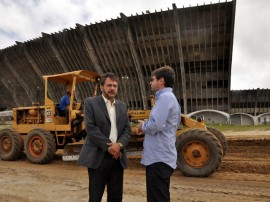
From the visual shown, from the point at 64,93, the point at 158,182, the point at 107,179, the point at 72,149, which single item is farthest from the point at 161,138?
the point at 64,93

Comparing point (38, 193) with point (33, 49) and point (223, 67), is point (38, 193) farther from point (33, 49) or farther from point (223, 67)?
point (33, 49)

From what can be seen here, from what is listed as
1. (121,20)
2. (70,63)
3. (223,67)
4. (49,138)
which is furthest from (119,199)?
(70,63)

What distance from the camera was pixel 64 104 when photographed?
923 cm

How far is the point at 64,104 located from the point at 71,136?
99cm

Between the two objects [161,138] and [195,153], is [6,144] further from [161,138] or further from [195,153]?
[161,138]

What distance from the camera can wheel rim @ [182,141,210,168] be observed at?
7141 mm

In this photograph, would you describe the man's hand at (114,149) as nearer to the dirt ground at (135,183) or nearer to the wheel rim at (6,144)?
the dirt ground at (135,183)

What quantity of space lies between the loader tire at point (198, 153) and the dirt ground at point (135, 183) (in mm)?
222

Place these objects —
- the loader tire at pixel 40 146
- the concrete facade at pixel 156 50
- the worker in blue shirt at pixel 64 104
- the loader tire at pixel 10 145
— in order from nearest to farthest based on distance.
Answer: the loader tire at pixel 40 146, the worker in blue shirt at pixel 64 104, the loader tire at pixel 10 145, the concrete facade at pixel 156 50

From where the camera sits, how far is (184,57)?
34938 millimetres

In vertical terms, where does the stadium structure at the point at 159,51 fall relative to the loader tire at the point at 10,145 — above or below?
above

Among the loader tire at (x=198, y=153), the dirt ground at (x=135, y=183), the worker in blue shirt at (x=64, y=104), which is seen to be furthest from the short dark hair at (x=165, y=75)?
the worker in blue shirt at (x=64, y=104)

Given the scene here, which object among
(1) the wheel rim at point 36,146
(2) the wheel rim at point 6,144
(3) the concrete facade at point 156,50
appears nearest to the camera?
(1) the wheel rim at point 36,146

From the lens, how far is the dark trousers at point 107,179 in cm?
346
